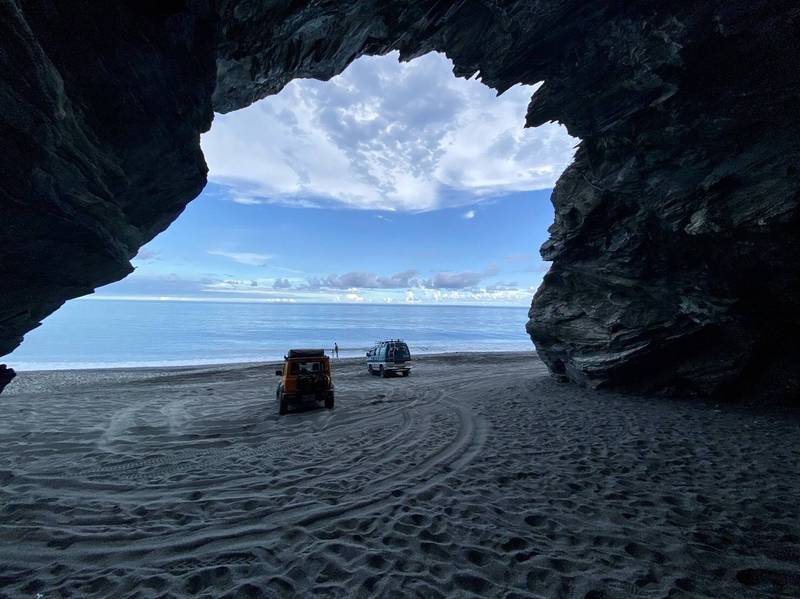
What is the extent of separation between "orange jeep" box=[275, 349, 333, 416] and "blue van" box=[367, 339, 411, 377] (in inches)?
455

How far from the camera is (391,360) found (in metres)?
27.6

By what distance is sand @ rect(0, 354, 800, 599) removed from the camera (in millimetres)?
5078

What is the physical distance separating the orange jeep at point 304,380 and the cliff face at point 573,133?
7532 millimetres

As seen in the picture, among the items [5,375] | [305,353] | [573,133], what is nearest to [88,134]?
[5,375]

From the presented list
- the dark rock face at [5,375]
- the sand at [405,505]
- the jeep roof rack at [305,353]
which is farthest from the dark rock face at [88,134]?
the jeep roof rack at [305,353]

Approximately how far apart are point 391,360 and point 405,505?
2050cm

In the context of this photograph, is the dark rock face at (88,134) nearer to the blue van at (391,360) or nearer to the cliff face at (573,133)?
the cliff face at (573,133)

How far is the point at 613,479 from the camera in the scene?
8.23 m

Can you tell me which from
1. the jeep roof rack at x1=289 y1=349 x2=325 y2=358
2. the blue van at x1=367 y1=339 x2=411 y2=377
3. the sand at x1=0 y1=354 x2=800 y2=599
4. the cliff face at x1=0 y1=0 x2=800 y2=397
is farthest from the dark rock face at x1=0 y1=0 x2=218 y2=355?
the blue van at x1=367 y1=339 x2=411 y2=377

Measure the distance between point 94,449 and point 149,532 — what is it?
21.9 feet

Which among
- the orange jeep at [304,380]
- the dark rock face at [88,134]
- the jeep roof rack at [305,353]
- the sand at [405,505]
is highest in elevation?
the dark rock face at [88,134]

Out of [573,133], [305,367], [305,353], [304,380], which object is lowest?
[304,380]

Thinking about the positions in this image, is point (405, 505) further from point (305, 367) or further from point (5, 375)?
point (305, 367)

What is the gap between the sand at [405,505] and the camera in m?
5.08
